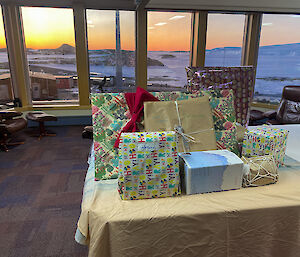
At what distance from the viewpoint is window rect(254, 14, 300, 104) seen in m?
4.89

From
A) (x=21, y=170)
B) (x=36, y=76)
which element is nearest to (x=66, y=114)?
(x=36, y=76)

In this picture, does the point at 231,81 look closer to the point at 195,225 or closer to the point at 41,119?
the point at 195,225

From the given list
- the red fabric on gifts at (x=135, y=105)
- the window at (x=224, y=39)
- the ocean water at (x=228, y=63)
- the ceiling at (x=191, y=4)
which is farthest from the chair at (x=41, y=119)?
the red fabric on gifts at (x=135, y=105)

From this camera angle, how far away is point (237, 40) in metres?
5.11

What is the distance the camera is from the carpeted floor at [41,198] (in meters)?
1.70

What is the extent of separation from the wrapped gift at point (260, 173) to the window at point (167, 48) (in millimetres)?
3998

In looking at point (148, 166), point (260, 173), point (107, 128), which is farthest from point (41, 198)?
point (260, 173)

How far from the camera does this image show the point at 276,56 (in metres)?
5.00

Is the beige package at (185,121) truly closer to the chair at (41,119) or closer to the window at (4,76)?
the chair at (41,119)

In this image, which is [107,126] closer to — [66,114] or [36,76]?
[66,114]

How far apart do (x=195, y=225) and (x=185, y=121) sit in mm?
429

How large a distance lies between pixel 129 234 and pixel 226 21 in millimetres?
5174

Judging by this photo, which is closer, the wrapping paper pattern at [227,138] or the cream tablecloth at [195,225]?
the cream tablecloth at [195,225]

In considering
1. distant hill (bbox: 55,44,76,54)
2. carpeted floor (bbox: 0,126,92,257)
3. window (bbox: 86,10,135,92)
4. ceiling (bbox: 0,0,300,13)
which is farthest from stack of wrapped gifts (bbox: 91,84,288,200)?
distant hill (bbox: 55,44,76,54)
